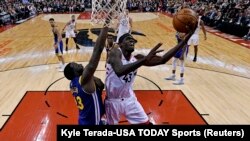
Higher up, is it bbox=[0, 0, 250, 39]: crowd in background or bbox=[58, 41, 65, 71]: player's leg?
bbox=[0, 0, 250, 39]: crowd in background

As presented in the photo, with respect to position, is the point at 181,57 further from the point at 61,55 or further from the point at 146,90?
the point at 61,55

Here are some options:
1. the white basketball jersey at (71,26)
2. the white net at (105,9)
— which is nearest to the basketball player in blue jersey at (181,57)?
the white net at (105,9)

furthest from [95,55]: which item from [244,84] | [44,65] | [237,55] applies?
[237,55]

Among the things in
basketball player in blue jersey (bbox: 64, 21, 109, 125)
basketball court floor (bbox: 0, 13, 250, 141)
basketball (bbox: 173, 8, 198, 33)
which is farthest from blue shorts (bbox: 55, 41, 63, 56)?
basketball player in blue jersey (bbox: 64, 21, 109, 125)

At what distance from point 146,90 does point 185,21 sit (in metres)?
3.52

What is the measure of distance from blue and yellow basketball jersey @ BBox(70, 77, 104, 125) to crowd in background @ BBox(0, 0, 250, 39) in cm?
1261

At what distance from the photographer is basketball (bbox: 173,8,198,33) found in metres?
4.01

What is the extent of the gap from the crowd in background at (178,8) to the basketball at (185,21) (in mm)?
11108

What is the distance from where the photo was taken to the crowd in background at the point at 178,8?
52.6 ft

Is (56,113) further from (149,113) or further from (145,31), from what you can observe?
(145,31)

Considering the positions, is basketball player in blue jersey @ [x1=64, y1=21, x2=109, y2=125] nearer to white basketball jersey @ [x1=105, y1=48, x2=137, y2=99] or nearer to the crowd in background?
white basketball jersey @ [x1=105, y1=48, x2=137, y2=99]

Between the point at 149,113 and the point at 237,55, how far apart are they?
649cm

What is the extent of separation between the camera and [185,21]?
4266mm

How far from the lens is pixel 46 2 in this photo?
94.3ft
